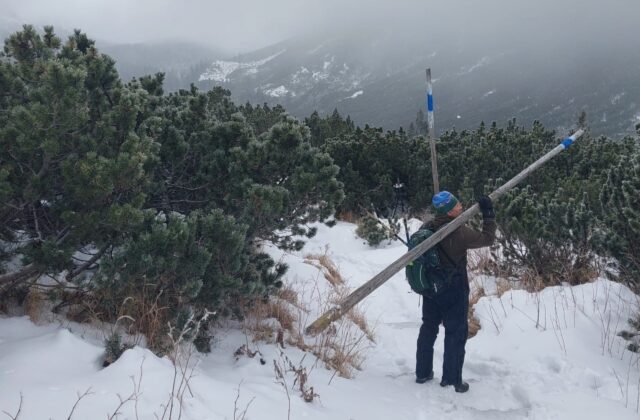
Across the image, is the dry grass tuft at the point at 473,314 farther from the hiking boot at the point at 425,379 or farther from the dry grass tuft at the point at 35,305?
the dry grass tuft at the point at 35,305

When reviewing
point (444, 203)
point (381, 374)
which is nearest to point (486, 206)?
point (444, 203)

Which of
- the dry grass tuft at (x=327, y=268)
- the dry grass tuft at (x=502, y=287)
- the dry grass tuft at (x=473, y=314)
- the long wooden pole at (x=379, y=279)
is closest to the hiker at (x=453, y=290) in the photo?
the long wooden pole at (x=379, y=279)

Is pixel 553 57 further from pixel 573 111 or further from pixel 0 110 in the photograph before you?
pixel 0 110

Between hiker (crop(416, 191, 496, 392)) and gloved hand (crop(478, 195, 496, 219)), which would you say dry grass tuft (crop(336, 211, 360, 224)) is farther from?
gloved hand (crop(478, 195, 496, 219))

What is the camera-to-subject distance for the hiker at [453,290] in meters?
4.04

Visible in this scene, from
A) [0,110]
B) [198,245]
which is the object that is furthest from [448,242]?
[0,110]

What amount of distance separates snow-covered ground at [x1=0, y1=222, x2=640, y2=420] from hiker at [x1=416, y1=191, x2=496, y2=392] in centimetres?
19

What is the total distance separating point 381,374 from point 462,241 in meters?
1.52

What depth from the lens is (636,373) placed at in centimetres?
397

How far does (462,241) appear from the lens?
4.05 metres

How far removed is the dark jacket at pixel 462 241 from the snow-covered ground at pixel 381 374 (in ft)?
3.66

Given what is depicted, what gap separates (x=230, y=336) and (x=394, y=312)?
283 cm

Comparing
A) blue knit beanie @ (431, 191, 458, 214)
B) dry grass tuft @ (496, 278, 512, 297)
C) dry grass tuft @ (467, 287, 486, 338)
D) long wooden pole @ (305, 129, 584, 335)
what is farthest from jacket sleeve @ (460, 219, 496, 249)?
dry grass tuft @ (496, 278, 512, 297)

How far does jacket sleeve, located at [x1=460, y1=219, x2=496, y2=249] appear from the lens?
4.00 meters
